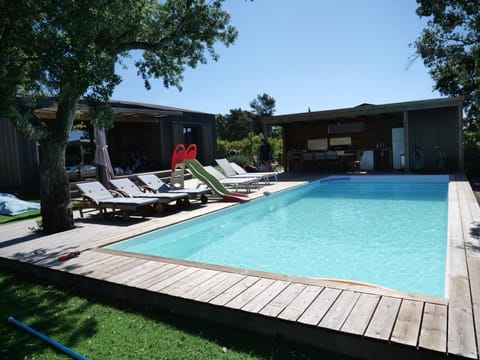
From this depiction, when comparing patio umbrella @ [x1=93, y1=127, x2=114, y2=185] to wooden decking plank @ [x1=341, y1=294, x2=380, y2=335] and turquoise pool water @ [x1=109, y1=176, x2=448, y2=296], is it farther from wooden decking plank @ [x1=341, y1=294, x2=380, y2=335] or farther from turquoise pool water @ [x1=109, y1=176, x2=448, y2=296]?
wooden decking plank @ [x1=341, y1=294, x2=380, y2=335]

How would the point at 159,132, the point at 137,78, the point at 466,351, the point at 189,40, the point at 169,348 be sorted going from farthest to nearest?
the point at 159,132
the point at 137,78
the point at 189,40
the point at 169,348
the point at 466,351

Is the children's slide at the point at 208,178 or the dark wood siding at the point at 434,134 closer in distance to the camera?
the children's slide at the point at 208,178

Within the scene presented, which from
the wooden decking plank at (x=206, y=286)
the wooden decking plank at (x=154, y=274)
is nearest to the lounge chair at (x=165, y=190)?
the wooden decking plank at (x=154, y=274)

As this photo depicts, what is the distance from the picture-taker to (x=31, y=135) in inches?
215

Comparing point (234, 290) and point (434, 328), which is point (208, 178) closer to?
point (234, 290)

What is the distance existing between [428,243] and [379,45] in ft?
35.8

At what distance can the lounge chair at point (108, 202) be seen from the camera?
6.99 m

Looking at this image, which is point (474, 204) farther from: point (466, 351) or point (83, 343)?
point (83, 343)

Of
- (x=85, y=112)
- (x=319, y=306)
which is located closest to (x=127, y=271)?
(x=319, y=306)

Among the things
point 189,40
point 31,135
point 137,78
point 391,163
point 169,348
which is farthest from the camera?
point 391,163

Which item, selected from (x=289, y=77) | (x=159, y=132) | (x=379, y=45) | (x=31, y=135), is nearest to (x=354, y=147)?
(x=379, y=45)

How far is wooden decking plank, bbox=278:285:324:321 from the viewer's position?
2.67 metres

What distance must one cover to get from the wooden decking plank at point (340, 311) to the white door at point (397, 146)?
1376cm

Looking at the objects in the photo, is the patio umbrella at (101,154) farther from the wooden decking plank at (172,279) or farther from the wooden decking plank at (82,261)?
the wooden decking plank at (172,279)
